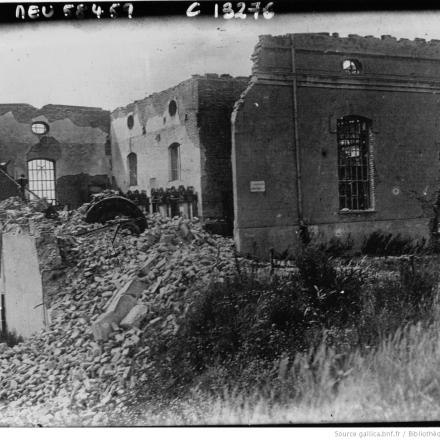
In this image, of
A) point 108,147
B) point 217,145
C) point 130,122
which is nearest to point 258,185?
point 217,145

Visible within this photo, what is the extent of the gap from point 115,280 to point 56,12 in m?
3.46

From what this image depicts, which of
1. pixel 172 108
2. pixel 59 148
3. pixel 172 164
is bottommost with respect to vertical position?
pixel 172 164

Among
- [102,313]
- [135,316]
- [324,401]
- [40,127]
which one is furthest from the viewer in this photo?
[40,127]

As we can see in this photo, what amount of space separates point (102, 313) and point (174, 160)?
2.52 metres

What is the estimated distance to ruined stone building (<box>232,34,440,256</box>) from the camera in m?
6.59

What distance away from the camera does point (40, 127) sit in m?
6.56

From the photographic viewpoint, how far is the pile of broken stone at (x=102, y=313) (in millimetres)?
5328

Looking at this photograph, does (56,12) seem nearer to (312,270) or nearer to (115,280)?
(115,280)

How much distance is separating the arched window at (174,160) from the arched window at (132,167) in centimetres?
54

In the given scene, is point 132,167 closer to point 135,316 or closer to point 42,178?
point 42,178

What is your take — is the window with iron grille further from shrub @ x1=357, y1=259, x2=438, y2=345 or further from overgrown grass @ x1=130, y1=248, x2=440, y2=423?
overgrown grass @ x1=130, y1=248, x2=440, y2=423

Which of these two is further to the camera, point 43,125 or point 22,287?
point 22,287

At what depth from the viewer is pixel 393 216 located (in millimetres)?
7109

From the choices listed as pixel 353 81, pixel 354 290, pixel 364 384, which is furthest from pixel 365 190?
pixel 364 384
